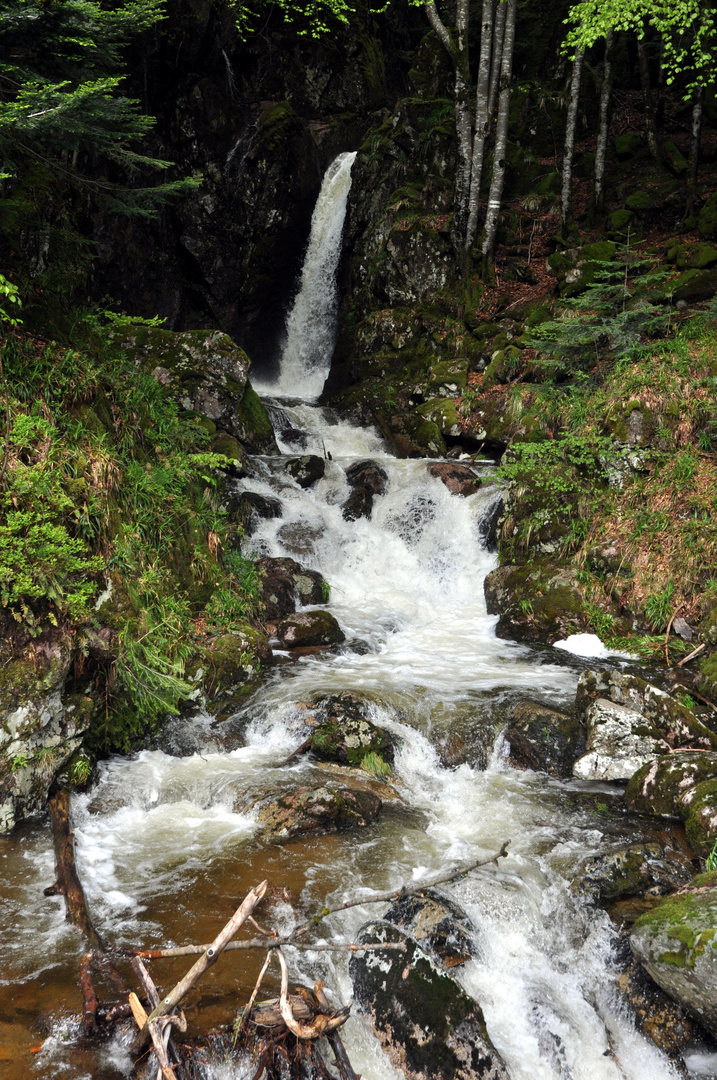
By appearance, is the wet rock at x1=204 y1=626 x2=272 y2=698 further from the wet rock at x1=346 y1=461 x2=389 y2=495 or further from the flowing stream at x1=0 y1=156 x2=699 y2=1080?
the wet rock at x1=346 y1=461 x2=389 y2=495

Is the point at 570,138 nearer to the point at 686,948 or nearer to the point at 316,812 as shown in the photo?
the point at 316,812

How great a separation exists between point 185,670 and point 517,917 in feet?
12.6

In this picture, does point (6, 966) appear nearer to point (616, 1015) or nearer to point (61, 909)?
point (61, 909)

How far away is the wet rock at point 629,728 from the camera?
553 cm

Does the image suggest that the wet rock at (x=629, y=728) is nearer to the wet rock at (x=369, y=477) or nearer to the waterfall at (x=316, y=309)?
the wet rock at (x=369, y=477)

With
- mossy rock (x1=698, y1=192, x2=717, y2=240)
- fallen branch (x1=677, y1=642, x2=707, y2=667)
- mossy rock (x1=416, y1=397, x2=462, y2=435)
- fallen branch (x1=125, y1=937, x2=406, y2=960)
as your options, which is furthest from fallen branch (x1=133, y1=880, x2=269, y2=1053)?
mossy rock (x1=698, y1=192, x2=717, y2=240)

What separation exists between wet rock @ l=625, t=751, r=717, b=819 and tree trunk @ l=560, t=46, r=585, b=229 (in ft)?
45.0

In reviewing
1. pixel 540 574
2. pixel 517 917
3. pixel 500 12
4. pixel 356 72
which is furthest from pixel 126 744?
pixel 356 72

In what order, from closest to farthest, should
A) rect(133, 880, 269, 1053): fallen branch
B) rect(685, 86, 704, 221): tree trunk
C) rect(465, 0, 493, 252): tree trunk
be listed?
rect(133, 880, 269, 1053): fallen branch, rect(685, 86, 704, 221): tree trunk, rect(465, 0, 493, 252): tree trunk

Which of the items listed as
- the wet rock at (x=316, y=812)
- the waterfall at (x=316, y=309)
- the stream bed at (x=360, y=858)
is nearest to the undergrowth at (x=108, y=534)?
the stream bed at (x=360, y=858)

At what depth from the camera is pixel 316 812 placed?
487 centimetres

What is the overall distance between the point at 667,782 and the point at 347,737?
2.71 meters

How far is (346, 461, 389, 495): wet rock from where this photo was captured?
11250 mm

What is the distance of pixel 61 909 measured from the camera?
387 cm
